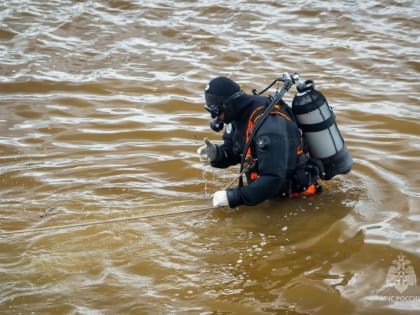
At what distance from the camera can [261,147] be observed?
4496 millimetres

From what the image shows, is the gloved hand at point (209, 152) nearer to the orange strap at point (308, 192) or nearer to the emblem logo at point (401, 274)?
the orange strap at point (308, 192)

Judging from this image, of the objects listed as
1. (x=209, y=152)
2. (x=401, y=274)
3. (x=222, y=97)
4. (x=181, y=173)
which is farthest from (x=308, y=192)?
(x=181, y=173)

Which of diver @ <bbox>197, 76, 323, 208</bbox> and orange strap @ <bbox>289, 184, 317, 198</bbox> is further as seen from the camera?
orange strap @ <bbox>289, 184, 317, 198</bbox>

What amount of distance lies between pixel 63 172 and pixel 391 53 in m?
6.53

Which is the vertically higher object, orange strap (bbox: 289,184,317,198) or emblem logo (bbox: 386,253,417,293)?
Result: orange strap (bbox: 289,184,317,198)

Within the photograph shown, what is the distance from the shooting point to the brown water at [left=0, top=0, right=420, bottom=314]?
158 inches

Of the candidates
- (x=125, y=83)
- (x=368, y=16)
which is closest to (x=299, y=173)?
(x=125, y=83)

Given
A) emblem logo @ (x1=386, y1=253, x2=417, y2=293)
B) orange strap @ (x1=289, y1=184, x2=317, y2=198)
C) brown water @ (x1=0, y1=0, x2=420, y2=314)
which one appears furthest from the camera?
orange strap @ (x1=289, y1=184, x2=317, y2=198)

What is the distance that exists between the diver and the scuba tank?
0.07 m

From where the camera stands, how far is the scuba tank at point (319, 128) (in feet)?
15.6

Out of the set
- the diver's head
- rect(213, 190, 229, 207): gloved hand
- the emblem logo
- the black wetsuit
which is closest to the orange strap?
the black wetsuit

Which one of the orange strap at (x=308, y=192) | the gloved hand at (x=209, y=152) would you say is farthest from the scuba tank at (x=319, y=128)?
the gloved hand at (x=209, y=152)

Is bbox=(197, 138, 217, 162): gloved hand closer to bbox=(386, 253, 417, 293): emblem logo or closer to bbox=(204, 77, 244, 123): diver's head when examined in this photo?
bbox=(204, 77, 244, 123): diver's head

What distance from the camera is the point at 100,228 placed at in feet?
16.2
